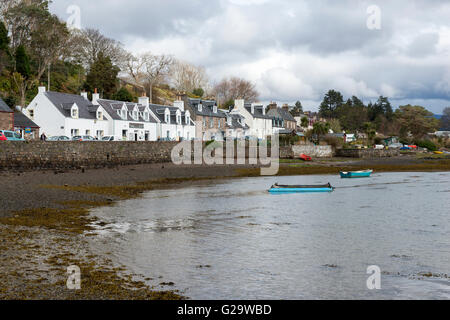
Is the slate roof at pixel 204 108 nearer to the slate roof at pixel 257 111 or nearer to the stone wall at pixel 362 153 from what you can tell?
the slate roof at pixel 257 111

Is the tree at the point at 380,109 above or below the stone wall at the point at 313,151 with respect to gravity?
above

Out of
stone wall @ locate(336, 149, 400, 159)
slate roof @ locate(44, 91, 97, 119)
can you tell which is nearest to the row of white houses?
slate roof @ locate(44, 91, 97, 119)

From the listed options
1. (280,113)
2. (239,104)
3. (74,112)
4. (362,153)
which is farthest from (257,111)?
(74,112)

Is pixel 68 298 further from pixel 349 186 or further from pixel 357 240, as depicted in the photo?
pixel 349 186

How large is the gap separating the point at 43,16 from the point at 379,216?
63.9 meters

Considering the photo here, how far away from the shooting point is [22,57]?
65062mm

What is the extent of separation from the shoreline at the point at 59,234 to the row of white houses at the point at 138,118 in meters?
18.0

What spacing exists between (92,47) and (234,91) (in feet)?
141

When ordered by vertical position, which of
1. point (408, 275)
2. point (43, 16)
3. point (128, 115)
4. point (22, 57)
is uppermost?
point (43, 16)

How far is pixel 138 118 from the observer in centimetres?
6844

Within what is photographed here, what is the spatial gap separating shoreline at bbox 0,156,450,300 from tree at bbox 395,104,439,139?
332 feet

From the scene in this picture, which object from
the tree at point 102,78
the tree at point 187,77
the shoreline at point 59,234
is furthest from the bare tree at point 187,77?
the shoreline at point 59,234

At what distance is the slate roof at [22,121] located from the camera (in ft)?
171
